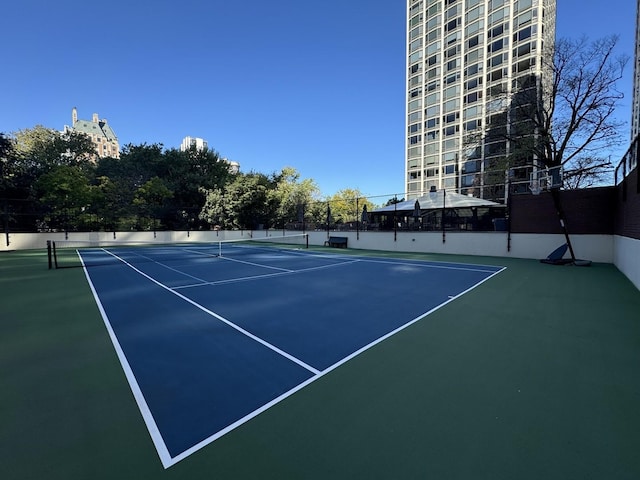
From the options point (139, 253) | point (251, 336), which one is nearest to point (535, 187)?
point (251, 336)

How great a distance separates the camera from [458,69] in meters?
52.2

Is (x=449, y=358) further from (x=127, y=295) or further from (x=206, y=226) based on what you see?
(x=206, y=226)

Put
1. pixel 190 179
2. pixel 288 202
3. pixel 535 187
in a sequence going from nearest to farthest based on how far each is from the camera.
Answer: pixel 535 187 → pixel 288 202 → pixel 190 179

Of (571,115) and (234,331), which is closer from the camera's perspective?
(234,331)

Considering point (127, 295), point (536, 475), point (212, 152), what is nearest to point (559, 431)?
A: point (536, 475)

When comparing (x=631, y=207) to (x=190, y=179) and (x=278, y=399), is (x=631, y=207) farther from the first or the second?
(x=190, y=179)

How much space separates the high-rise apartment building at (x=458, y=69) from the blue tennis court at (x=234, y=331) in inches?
1482

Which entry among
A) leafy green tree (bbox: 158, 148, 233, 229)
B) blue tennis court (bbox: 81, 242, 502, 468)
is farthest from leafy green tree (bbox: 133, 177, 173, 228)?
blue tennis court (bbox: 81, 242, 502, 468)

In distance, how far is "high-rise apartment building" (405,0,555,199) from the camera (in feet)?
145

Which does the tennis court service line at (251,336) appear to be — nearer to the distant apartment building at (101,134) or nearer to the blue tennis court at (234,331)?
the blue tennis court at (234,331)

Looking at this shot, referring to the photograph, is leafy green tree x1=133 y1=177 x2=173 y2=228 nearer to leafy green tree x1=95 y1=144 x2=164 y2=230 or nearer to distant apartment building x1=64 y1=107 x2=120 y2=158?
leafy green tree x1=95 y1=144 x2=164 y2=230

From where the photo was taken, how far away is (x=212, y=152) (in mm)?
38531

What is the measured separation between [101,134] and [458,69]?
110422 millimetres

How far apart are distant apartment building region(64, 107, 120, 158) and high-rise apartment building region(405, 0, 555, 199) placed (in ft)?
301
